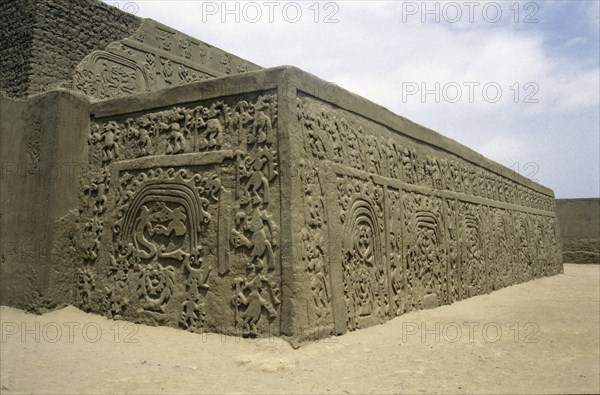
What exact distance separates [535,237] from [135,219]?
33.2 ft

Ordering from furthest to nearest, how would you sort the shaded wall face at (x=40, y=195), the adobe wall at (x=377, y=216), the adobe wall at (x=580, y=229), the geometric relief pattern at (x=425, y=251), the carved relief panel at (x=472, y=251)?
the adobe wall at (x=580, y=229) → the carved relief panel at (x=472, y=251) → the geometric relief pattern at (x=425, y=251) → the shaded wall face at (x=40, y=195) → the adobe wall at (x=377, y=216)

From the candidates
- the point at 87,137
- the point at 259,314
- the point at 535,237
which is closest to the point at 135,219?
the point at 87,137

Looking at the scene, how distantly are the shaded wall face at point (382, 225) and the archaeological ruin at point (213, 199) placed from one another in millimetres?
24

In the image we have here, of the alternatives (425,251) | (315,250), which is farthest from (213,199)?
(425,251)

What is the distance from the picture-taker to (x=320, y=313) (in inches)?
188

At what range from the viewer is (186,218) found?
5195mm

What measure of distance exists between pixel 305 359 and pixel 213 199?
1.78 meters

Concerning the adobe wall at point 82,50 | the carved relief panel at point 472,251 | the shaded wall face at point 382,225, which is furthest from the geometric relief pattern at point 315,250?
the adobe wall at point 82,50

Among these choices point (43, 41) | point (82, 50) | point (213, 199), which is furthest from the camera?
point (82, 50)

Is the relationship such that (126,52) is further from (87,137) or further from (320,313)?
(320,313)

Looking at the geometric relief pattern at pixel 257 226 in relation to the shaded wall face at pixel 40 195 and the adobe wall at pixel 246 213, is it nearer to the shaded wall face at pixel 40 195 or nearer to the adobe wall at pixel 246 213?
the adobe wall at pixel 246 213

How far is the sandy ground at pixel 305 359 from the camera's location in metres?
3.57

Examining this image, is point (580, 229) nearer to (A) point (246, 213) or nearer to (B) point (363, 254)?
(B) point (363, 254)

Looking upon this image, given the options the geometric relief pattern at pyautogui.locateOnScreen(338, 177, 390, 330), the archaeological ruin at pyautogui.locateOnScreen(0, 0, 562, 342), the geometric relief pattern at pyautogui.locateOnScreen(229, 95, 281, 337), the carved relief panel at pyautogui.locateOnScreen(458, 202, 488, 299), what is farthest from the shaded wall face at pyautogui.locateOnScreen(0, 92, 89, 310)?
the carved relief panel at pyautogui.locateOnScreen(458, 202, 488, 299)
